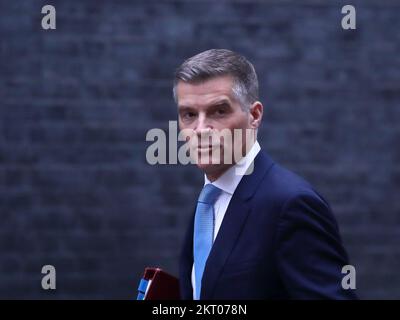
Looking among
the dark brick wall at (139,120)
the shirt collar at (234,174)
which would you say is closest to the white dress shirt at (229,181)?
the shirt collar at (234,174)

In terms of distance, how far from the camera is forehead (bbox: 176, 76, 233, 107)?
2379mm

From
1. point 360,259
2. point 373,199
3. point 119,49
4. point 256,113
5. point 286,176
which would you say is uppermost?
point 119,49

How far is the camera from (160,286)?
257 centimetres

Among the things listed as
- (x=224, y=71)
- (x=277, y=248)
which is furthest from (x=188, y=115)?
(x=277, y=248)

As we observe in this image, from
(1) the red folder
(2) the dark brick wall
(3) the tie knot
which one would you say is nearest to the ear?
(3) the tie knot

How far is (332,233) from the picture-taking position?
7.34 feet

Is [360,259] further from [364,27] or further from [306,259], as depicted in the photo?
[306,259]

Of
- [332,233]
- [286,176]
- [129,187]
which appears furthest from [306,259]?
[129,187]

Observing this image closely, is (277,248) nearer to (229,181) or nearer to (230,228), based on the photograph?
(230,228)

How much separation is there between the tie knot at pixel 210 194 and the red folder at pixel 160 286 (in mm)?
304

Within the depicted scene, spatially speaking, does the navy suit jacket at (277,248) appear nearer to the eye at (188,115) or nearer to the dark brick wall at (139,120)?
the eye at (188,115)
